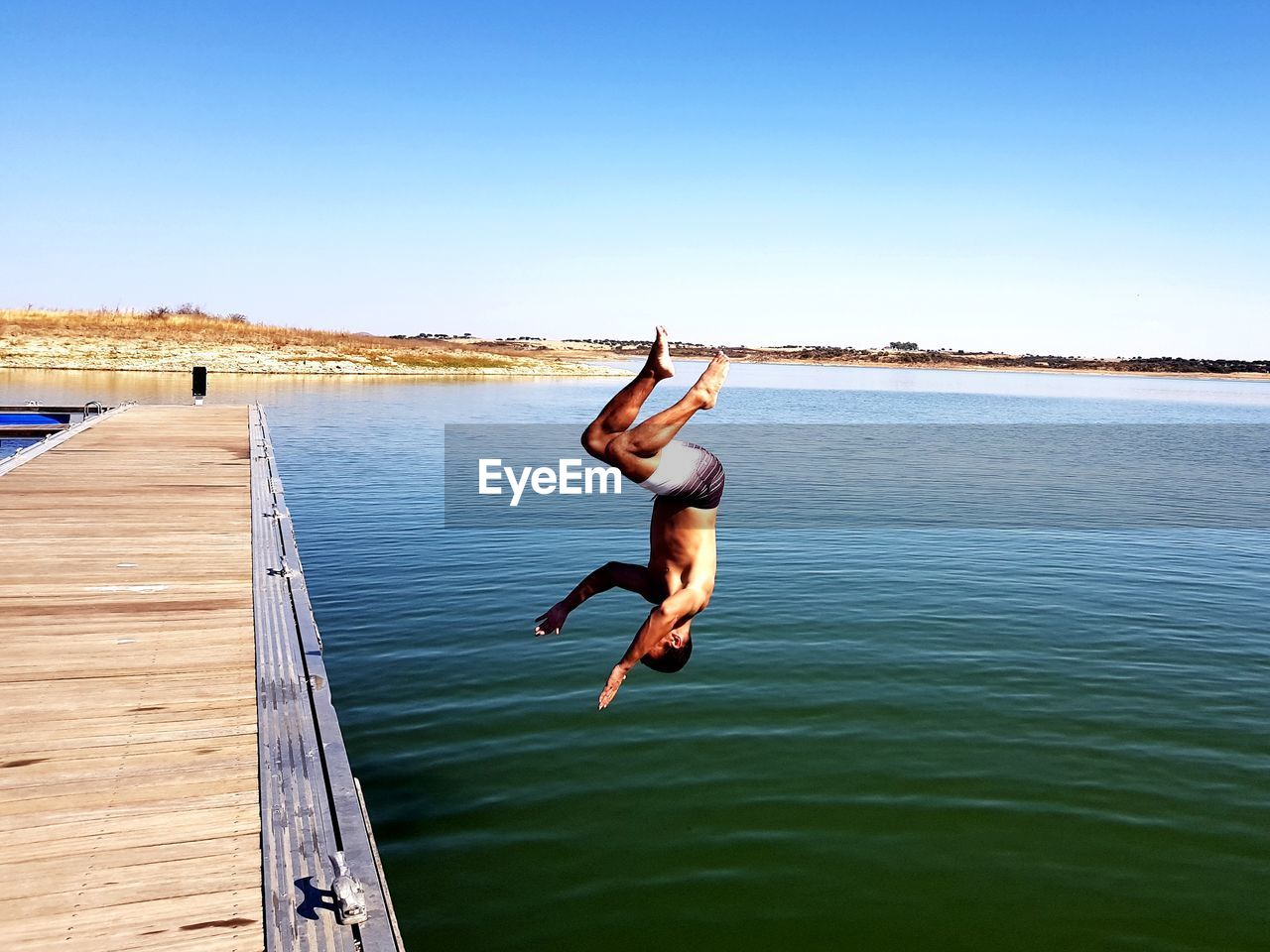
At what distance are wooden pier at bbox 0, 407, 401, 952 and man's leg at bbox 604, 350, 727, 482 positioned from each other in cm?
437

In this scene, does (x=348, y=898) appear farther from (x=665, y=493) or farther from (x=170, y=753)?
Answer: (x=665, y=493)

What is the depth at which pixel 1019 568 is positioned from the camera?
22.2 m

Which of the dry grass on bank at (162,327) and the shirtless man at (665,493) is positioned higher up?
the dry grass on bank at (162,327)

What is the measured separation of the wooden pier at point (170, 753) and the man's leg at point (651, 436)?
4.37 m

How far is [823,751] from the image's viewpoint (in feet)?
39.2

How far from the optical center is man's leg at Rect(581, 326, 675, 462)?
2.07 metres

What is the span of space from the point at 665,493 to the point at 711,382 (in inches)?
11.2

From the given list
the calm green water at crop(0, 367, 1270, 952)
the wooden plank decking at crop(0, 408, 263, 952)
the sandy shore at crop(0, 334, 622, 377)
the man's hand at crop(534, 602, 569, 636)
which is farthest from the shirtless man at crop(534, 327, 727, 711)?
the sandy shore at crop(0, 334, 622, 377)

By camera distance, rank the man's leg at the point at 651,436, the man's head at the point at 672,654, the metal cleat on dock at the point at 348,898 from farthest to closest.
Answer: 1. the metal cleat on dock at the point at 348,898
2. the man's head at the point at 672,654
3. the man's leg at the point at 651,436

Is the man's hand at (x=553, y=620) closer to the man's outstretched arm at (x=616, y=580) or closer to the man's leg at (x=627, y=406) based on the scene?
the man's outstretched arm at (x=616, y=580)

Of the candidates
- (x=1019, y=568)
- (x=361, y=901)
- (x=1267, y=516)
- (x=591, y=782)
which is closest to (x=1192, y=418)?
(x=1267, y=516)

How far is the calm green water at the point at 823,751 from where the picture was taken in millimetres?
8781

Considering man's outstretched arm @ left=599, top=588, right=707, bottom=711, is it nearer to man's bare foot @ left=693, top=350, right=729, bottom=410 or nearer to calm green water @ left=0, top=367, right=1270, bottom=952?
man's bare foot @ left=693, top=350, right=729, bottom=410

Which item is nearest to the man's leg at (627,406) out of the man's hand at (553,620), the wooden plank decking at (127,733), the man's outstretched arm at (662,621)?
the man's outstretched arm at (662,621)
